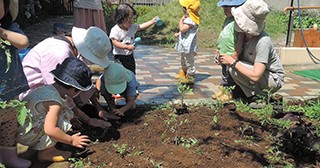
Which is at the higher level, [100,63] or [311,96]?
[100,63]

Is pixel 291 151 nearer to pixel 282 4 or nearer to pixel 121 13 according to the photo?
pixel 121 13

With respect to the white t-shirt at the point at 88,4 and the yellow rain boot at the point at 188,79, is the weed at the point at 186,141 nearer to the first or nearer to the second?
the yellow rain boot at the point at 188,79

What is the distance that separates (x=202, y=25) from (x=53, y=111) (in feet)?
32.1

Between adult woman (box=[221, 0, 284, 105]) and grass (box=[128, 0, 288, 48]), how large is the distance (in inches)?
214

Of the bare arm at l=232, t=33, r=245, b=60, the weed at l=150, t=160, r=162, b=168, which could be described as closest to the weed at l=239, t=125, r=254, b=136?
the weed at l=150, t=160, r=162, b=168

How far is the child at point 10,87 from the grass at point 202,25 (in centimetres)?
712

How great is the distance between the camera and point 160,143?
3.10 meters

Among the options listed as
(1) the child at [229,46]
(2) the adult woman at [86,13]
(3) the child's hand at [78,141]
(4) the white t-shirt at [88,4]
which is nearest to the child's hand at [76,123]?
(3) the child's hand at [78,141]

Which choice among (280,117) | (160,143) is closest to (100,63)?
(160,143)

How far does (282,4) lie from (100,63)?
1236cm

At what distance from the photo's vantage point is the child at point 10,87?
262 cm

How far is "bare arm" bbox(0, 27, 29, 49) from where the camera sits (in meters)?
2.48

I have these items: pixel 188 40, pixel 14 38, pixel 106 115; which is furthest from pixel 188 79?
pixel 14 38

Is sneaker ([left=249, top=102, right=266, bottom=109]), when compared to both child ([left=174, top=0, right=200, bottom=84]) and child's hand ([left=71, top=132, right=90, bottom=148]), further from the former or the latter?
child's hand ([left=71, top=132, right=90, bottom=148])
